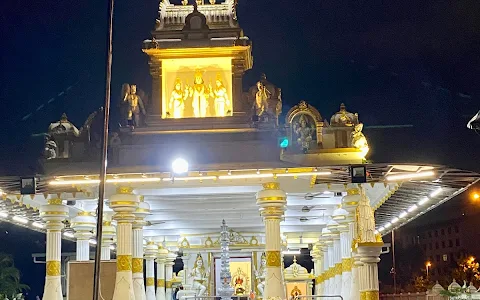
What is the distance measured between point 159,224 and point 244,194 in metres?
7.62

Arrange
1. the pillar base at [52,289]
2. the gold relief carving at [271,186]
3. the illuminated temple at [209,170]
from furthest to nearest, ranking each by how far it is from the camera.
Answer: the pillar base at [52,289], the gold relief carving at [271,186], the illuminated temple at [209,170]

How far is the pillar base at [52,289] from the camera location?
1900 cm

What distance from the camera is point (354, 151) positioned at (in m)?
20.0

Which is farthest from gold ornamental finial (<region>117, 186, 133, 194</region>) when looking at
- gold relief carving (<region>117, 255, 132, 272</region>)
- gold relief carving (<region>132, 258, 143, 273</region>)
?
gold relief carving (<region>132, 258, 143, 273</region>)

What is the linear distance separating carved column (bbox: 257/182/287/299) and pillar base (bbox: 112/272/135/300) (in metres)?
3.04

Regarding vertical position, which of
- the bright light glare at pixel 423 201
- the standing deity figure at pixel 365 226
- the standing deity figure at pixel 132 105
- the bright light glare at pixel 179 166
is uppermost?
the standing deity figure at pixel 132 105

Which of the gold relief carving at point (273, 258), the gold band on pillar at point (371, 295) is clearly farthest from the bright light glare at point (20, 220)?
the gold band on pillar at point (371, 295)

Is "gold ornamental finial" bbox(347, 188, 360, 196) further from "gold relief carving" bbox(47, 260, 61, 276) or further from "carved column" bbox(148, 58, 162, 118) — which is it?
"gold relief carving" bbox(47, 260, 61, 276)

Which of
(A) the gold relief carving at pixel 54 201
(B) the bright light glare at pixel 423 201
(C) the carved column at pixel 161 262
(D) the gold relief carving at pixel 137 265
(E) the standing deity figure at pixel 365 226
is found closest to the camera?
(E) the standing deity figure at pixel 365 226

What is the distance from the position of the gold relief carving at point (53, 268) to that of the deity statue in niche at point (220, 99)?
546 centimetres

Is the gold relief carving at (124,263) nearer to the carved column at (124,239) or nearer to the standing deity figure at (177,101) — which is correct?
the carved column at (124,239)

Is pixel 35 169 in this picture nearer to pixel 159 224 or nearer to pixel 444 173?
pixel 159 224

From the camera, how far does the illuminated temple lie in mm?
17297

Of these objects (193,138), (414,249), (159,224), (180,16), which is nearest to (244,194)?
(193,138)
